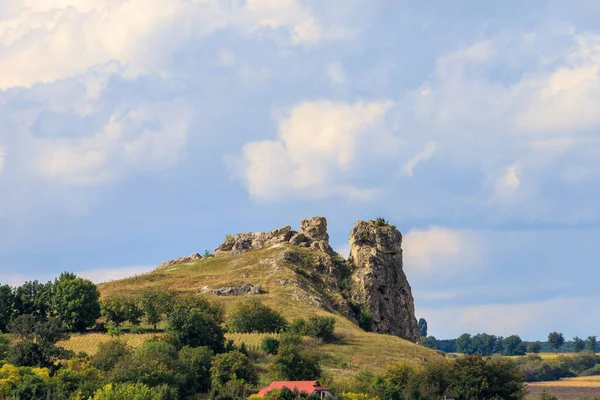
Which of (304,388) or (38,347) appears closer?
(304,388)

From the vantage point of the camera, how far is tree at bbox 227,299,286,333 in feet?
498

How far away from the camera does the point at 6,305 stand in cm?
15788

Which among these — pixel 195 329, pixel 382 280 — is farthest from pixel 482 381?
pixel 382 280

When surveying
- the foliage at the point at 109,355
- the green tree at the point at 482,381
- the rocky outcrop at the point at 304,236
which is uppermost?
the rocky outcrop at the point at 304,236

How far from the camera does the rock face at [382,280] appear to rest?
572 ft

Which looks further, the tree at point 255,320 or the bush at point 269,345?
the tree at point 255,320

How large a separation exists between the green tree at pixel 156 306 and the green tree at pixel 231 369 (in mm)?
29810

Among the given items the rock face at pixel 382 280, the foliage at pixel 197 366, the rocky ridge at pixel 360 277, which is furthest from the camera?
the rock face at pixel 382 280

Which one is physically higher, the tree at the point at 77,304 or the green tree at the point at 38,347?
the tree at the point at 77,304

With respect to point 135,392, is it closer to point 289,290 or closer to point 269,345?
point 269,345

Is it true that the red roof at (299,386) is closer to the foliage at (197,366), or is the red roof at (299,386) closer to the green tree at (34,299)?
the foliage at (197,366)

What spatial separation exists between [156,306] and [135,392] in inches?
1916

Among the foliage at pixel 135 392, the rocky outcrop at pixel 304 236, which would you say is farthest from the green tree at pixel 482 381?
the rocky outcrop at pixel 304 236

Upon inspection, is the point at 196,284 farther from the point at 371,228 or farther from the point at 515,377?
the point at 515,377
